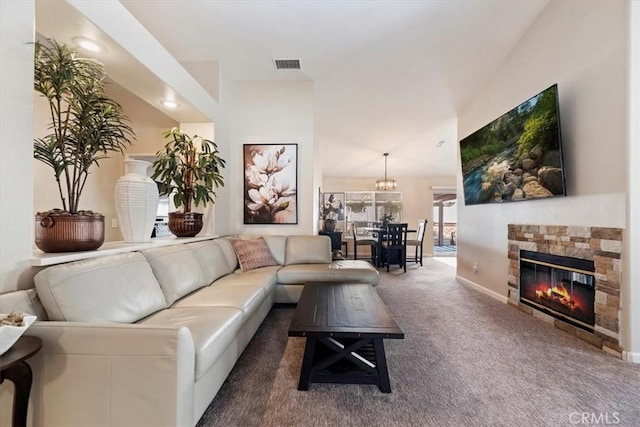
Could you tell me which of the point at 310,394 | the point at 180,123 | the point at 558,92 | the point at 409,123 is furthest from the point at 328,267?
the point at 409,123

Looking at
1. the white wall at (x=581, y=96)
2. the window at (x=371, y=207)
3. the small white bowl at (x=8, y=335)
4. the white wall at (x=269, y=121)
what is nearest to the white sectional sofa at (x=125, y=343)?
the small white bowl at (x=8, y=335)

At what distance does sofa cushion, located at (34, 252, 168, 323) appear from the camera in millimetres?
1359

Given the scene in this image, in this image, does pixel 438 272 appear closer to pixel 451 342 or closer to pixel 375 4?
pixel 451 342

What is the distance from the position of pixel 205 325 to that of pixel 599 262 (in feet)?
10.0

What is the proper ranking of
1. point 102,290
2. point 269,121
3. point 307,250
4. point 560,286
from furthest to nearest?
1. point 269,121
2. point 307,250
3. point 560,286
4. point 102,290

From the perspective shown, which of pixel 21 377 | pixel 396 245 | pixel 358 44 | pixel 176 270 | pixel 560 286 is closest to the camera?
pixel 21 377

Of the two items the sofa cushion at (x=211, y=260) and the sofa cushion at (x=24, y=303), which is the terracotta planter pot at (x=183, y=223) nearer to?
the sofa cushion at (x=211, y=260)

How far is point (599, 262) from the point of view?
233 cm

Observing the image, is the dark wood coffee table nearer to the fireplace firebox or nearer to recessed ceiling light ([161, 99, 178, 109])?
the fireplace firebox

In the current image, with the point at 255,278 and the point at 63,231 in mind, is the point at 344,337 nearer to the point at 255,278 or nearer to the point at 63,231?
the point at 255,278

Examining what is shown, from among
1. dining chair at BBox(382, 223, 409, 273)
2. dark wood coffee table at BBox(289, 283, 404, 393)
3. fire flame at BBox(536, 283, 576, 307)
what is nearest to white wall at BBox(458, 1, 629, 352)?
fire flame at BBox(536, 283, 576, 307)

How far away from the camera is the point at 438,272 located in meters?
5.57

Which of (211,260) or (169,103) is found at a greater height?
(169,103)

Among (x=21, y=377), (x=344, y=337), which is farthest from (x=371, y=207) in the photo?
(x=21, y=377)
